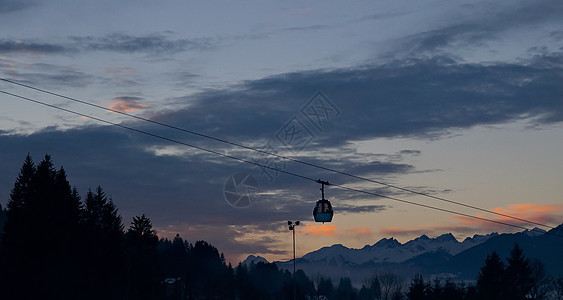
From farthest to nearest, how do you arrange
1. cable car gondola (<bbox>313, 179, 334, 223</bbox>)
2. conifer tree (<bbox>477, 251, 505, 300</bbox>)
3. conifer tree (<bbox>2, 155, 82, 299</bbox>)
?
conifer tree (<bbox>477, 251, 505, 300</bbox>) → conifer tree (<bbox>2, 155, 82, 299</bbox>) → cable car gondola (<bbox>313, 179, 334, 223</bbox>)

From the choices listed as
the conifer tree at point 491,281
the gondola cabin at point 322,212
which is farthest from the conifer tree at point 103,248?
the conifer tree at point 491,281

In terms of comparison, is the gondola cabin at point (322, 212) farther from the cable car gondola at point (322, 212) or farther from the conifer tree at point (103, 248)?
the conifer tree at point (103, 248)

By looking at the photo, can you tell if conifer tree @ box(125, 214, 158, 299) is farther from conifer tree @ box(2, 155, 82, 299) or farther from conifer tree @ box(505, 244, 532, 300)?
conifer tree @ box(505, 244, 532, 300)

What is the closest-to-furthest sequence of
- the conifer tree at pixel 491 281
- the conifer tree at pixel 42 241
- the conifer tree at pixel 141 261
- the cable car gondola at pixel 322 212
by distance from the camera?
1. the cable car gondola at pixel 322 212
2. the conifer tree at pixel 42 241
3. the conifer tree at pixel 141 261
4. the conifer tree at pixel 491 281

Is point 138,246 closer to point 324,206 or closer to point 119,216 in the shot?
point 119,216

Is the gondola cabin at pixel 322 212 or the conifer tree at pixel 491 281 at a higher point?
the conifer tree at pixel 491 281


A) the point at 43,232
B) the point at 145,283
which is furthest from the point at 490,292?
the point at 43,232

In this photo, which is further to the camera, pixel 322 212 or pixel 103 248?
pixel 103 248

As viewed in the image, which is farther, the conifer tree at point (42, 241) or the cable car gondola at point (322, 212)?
the conifer tree at point (42, 241)

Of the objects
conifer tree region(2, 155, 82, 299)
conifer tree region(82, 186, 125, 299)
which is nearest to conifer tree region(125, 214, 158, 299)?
conifer tree region(82, 186, 125, 299)

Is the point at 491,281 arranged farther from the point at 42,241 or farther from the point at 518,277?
the point at 42,241

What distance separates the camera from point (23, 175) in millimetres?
120938

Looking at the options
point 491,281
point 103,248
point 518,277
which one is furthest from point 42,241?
point 518,277

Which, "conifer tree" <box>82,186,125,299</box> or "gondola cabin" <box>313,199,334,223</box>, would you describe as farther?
"conifer tree" <box>82,186,125,299</box>
